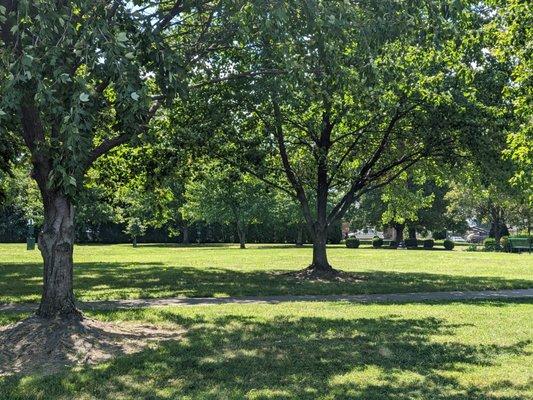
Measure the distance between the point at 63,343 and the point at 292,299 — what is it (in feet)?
21.4

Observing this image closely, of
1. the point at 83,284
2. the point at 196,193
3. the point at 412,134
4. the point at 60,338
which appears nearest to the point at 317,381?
the point at 60,338

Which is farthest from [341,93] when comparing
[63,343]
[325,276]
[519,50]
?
[325,276]

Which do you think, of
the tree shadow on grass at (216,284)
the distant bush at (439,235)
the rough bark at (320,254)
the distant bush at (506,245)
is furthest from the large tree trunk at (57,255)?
the distant bush at (439,235)

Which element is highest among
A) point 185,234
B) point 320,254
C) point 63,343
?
point 185,234

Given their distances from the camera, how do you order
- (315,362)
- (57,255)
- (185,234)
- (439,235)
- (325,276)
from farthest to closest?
(439,235), (185,234), (325,276), (57,255), (315,362)

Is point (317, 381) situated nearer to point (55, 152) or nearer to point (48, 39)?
point (55, 152)

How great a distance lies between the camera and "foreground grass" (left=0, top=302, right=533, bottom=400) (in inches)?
223

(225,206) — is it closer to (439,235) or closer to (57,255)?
(439,235)

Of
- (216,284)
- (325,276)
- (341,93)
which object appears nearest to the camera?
(341,93)

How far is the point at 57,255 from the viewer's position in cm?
825

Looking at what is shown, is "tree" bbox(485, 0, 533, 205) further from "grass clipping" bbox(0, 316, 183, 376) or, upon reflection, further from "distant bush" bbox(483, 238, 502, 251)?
"distant bush" bbox(483, 238, 502, 251)

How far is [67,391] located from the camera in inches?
224

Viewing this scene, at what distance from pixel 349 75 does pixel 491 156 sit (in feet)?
33.6

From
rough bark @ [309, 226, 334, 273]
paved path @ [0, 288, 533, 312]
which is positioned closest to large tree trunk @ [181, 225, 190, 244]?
rough bark @ [309, 226, 334, 273]
